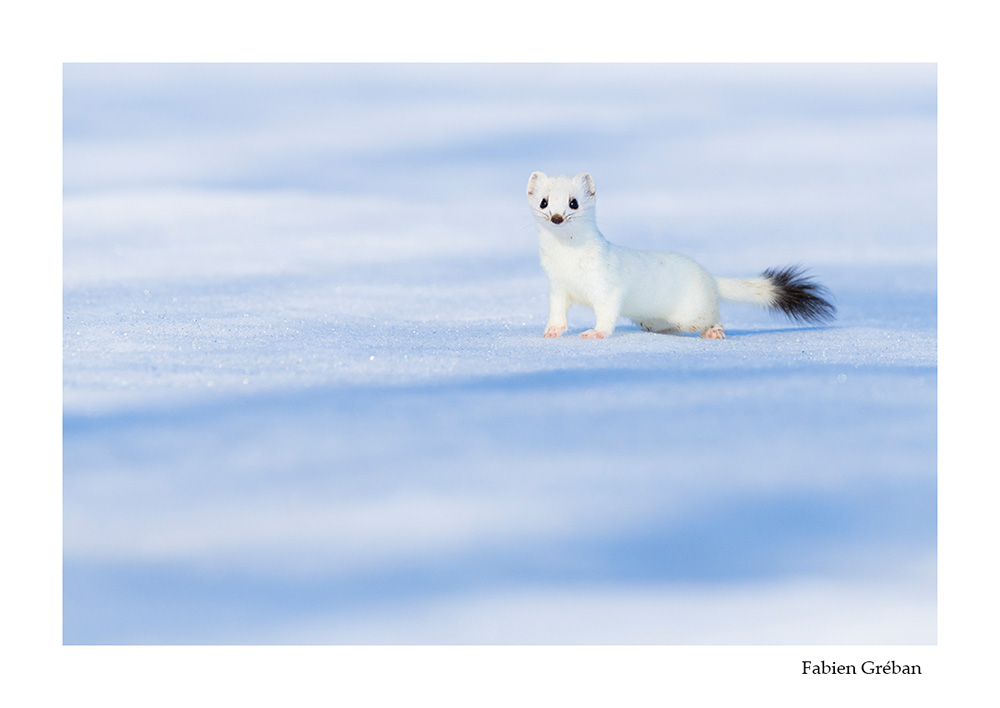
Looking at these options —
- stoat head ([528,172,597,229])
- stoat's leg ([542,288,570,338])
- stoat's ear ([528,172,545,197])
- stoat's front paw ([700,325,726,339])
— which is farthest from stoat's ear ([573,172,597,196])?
stoat's front paw ([700,325,726,339])

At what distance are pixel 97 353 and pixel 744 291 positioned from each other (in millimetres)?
3154

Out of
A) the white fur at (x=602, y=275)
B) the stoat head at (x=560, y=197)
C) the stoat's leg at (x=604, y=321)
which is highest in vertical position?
the stoat head at (x=560, y=197)

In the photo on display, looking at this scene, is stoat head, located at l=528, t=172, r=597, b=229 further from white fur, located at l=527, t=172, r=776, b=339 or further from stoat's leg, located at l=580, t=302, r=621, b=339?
stoat's leg, located at l=580, t=302, r=621, b=339

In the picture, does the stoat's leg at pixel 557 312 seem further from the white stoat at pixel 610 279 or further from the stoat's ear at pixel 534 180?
the stoat's ear at pixel 534 180

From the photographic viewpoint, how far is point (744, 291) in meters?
6.28

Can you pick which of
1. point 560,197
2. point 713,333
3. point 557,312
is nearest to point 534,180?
point 560,197

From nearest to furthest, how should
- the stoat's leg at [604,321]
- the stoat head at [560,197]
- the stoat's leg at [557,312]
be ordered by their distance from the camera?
the stoat head at [560,197] < the stoat's leg at [604,321] < the stoat's leg at [557,312]

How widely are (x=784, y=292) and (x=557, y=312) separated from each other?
130 cm

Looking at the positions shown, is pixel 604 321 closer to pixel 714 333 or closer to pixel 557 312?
pixel 557 312

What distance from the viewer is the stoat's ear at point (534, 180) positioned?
5.50 metres

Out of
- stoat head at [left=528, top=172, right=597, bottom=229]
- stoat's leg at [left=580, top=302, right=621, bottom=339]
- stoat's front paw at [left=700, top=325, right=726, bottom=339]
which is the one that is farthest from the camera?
stoat's front paw at [left=700, top=325, right=726, bottom=339]

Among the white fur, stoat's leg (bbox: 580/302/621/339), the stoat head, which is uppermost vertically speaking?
the stoat head

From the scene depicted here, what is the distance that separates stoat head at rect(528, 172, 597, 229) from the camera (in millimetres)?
5465

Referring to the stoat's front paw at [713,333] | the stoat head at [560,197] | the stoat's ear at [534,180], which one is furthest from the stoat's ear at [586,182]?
the stoat's front paw at [713,333]
